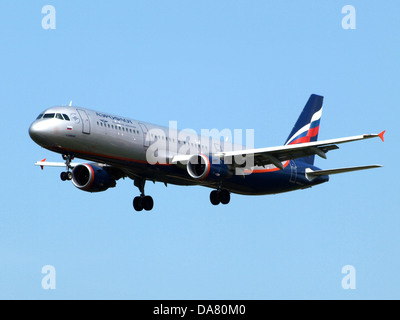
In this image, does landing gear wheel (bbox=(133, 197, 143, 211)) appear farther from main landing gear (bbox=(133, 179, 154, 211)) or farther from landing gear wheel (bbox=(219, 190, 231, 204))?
landing gear wheel (bbox=(219, 190, 231, 204))

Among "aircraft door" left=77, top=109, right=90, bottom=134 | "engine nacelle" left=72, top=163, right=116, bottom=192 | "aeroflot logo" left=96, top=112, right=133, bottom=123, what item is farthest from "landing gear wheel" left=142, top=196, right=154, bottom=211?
"aircraft door" left=77, top=109, right=90, bottom=134

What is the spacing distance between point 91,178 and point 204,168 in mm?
7399

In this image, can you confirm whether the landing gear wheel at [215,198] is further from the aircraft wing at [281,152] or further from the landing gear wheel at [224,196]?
the aircraft wing at [281,152]

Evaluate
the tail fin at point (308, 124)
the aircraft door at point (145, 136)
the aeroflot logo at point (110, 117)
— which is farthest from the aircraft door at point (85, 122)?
the tail fin at point (308, 124)

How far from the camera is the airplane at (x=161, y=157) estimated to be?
4984 centimetres

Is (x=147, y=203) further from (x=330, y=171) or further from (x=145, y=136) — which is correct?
(x=330, y=171)

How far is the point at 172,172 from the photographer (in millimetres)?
54062

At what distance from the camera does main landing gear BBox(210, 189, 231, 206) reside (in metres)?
56.4

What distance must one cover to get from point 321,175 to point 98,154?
18135mm

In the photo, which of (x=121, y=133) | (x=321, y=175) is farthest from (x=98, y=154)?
(x=321, y=175)

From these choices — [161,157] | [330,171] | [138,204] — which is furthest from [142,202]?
[330,171]

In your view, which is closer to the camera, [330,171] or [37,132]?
[37,132]

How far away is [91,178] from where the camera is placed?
5588 cm

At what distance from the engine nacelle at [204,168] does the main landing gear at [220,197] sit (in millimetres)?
2740
